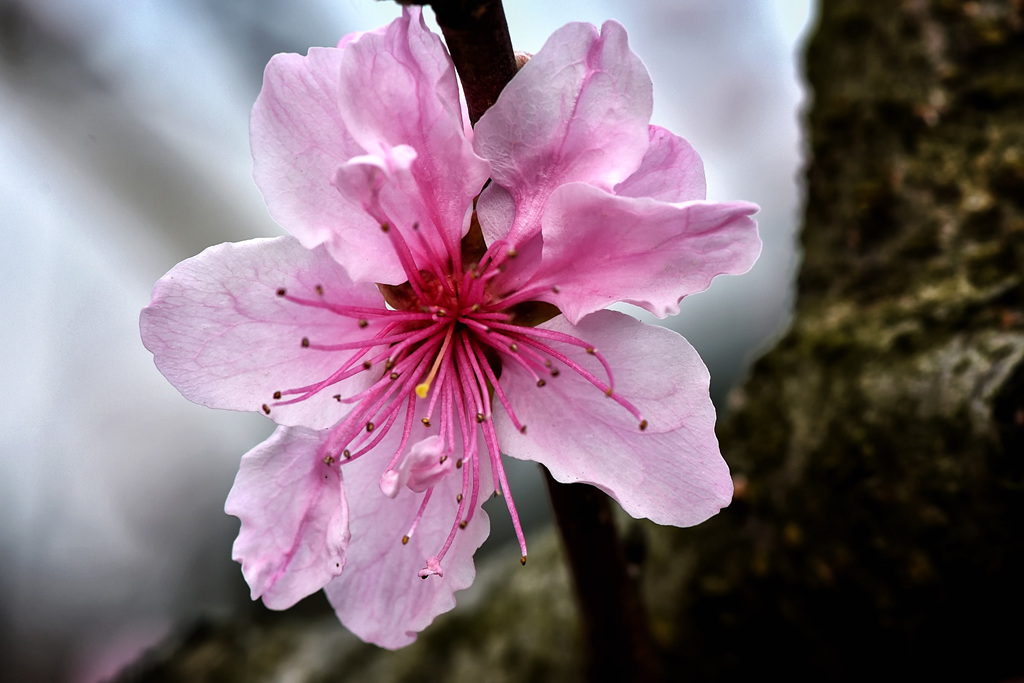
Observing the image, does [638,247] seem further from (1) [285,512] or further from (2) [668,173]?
(1) [285,512]

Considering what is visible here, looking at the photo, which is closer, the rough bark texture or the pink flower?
the pink flower

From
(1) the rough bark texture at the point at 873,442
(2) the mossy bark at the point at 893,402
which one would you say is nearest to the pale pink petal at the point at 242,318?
(1) the rough bark texture at the point at 873,442

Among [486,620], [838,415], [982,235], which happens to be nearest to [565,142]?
[838,415]

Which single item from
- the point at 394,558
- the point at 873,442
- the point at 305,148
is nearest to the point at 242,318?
the point at 305,148

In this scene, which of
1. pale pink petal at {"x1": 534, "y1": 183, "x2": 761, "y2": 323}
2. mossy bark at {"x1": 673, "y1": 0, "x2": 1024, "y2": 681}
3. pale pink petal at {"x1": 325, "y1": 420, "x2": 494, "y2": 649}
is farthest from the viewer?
mossy bark at {"x1": 673, "y1": 0, "x2": 1024, "y2": 681}

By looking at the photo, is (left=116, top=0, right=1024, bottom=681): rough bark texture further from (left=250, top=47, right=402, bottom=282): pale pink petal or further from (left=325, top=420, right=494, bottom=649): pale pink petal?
(left=250, top=47, right=402, bottom=282): pale pink petal

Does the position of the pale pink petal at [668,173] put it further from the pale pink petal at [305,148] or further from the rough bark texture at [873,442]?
the rough bark texture at [873,442]

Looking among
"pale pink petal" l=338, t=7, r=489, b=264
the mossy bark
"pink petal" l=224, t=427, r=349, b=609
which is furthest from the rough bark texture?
"pale pink petal" l=338, t=7, r=489, b=264
